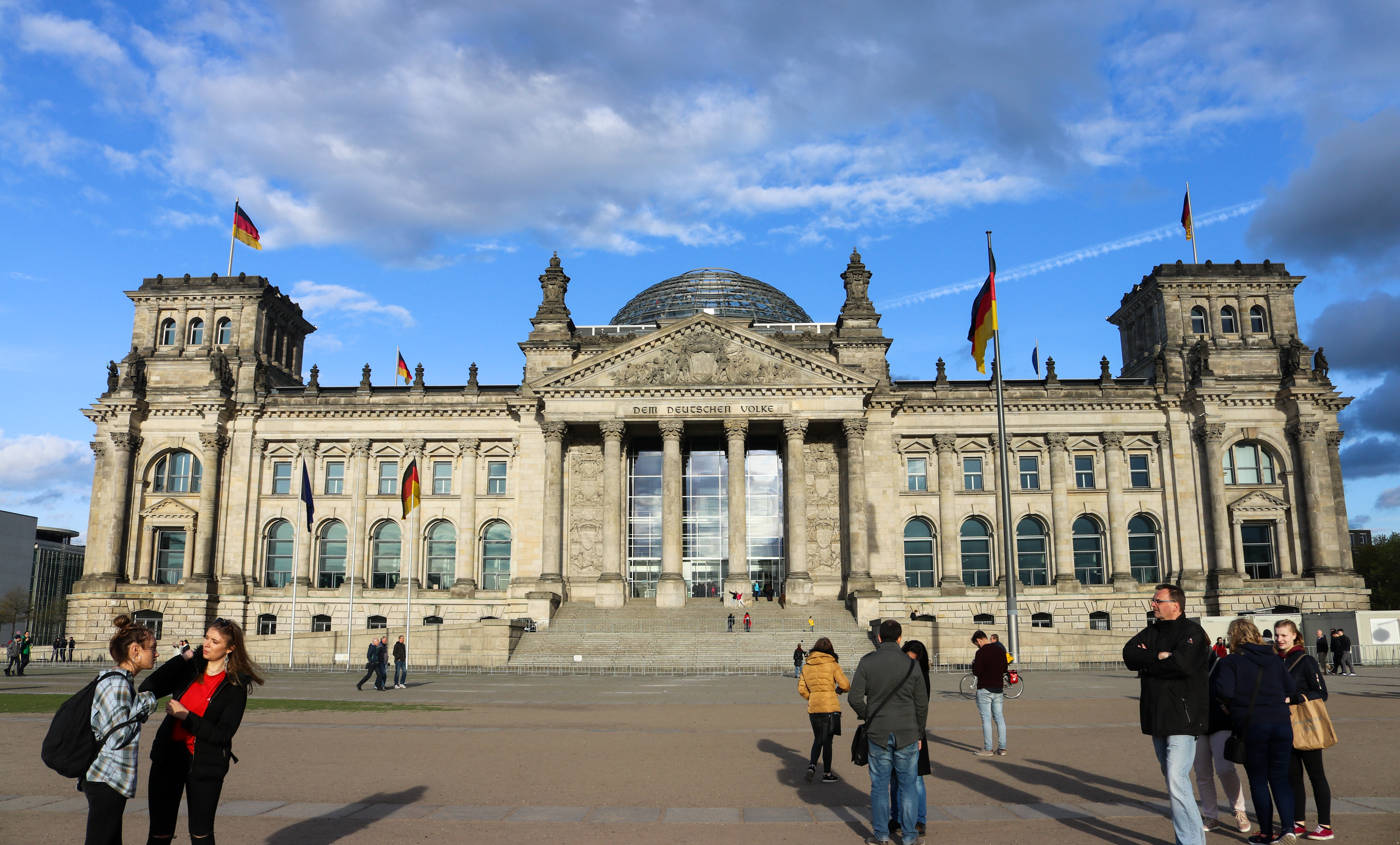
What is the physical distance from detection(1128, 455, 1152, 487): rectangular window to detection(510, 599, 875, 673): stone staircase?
2151 cm

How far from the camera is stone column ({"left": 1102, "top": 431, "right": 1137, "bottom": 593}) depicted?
59.2 meters

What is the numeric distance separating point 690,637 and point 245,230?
37812mm

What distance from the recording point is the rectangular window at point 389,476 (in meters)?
62.7

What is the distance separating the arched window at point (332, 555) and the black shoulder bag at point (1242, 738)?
58017 millimetres

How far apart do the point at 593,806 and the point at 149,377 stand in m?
62.4

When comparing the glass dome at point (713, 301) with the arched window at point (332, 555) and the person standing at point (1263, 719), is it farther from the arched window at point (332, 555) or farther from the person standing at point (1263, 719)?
the person standing at point (1263, 719)

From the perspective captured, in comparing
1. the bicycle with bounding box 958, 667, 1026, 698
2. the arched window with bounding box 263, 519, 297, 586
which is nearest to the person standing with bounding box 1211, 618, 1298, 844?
the bicycle with bounding box 958, 667, 1026, 698

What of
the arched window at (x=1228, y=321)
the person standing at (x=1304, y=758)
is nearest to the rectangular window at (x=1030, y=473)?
the arched window at (x=1228, y=321)

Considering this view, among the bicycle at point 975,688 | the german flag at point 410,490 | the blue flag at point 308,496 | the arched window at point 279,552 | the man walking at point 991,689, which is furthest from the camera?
the arched window at point 279,552

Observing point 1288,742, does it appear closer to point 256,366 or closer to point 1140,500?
point 1140,500

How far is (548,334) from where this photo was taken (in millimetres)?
62219

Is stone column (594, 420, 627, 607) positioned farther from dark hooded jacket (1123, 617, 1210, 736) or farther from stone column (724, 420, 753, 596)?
dark hooded jacket (1123, 617, 1210, 736)

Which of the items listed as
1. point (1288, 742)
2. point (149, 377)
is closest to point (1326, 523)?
point (1288, 742)

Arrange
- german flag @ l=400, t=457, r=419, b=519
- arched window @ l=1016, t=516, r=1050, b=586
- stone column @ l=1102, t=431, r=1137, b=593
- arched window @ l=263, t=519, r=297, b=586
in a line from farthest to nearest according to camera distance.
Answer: arched window @ l=263, t=519, r=297, b=586 → arched window @ l=1016, t=516, r=1050, b=586 → stone column @ l=1102, t=431, r=1137, b=593 → german flag @ l=400, t=457, r=419, b=519
